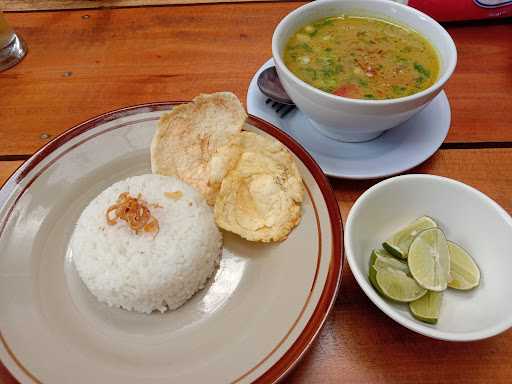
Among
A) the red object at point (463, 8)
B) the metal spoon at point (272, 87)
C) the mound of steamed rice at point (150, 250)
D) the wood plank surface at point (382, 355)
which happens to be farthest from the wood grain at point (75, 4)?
the wood plank surface at point (382, 355)

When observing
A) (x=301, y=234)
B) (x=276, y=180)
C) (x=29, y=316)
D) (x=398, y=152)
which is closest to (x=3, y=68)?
(x=29, y=316)

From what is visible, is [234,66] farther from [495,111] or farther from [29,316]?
[29,316]

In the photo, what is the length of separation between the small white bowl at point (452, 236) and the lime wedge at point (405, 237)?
48mm

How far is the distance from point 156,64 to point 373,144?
115 cm

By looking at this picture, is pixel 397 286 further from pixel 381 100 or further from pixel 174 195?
pixel 174 195

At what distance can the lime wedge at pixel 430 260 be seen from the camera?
47.1 inches

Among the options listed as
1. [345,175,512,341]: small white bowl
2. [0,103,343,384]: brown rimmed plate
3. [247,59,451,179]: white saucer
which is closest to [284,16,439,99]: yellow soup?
[247,59,451,179]: white saucer

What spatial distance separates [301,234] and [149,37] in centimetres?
152

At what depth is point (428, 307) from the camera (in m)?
1.18

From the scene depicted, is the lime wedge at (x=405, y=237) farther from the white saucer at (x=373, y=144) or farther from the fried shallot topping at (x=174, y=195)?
the fried shallot topping at (x=174, y=195)

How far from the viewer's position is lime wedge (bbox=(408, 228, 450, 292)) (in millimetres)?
1197

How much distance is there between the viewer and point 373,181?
5.34 feet

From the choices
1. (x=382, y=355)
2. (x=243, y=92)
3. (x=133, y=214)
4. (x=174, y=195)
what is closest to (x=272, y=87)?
(x=243, y=92)

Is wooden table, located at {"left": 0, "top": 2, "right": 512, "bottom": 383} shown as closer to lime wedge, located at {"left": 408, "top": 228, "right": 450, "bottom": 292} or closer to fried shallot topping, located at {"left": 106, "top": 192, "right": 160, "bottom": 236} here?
lime wedge, located at {"left": 408, "top": 228, "right": 450, "bottom": 292}
